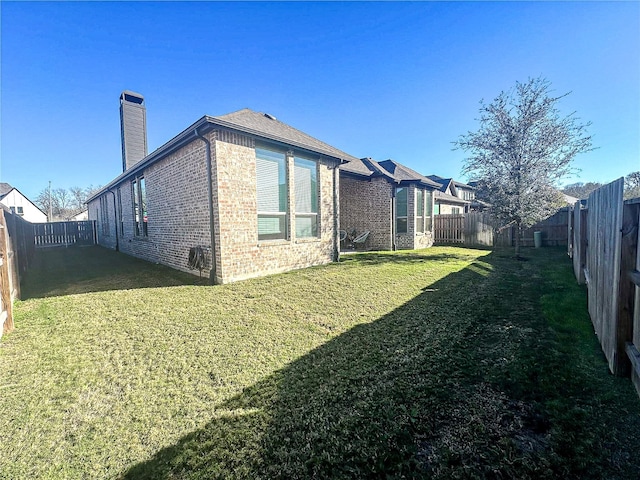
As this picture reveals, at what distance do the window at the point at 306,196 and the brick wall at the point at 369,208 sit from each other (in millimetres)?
5127

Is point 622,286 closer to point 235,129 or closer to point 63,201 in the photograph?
point 235,129

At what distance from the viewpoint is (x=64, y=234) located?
18.7 metres

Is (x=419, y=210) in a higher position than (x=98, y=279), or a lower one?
higher

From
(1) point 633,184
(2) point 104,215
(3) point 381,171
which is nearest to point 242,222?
(3) point 381,171

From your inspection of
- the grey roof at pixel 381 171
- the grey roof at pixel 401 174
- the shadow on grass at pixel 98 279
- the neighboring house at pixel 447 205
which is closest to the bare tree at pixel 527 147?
the grey roof at pixel 401 174

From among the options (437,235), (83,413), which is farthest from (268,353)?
(437,235)

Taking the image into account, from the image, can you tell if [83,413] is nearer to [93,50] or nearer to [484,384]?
[484,384]

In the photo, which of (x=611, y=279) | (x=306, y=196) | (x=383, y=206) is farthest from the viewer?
(x=383, y=206)

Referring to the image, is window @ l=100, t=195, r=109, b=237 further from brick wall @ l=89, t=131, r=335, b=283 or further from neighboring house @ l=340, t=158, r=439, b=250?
neighboring house @ l=340, t=158, r=439, b=250

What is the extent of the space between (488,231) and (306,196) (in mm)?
12464

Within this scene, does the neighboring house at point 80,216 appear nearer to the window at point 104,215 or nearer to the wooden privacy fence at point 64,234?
the wooden privacy fence at point 64,234

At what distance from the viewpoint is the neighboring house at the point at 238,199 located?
21.3 feet

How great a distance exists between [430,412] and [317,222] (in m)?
7.16

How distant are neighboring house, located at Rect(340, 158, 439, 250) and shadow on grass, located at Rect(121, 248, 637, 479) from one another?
33.5ft
